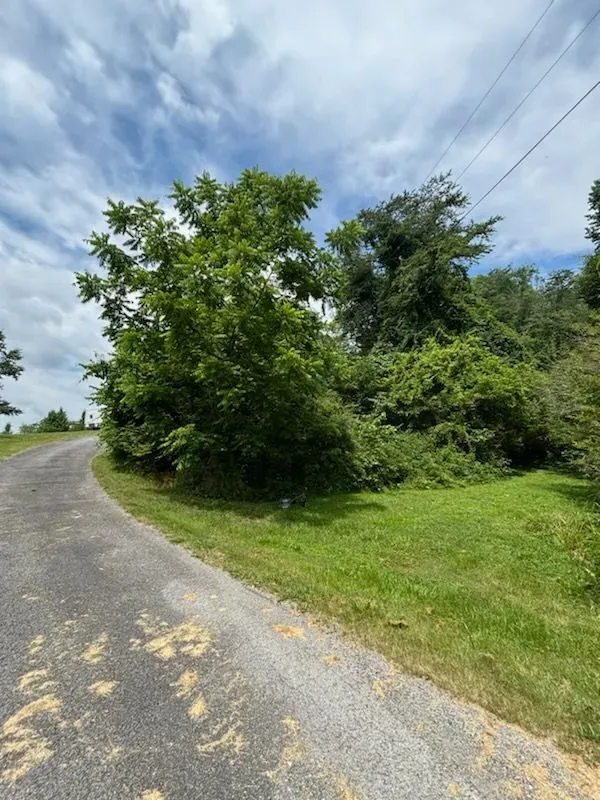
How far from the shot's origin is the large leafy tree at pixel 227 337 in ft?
28.7

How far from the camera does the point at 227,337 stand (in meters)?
9.00

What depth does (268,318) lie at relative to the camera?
8.73 metres

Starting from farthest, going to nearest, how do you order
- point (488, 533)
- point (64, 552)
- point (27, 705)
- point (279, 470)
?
point (279, 470) → point (488, 533) → point (64, 552) → point (27, 705)

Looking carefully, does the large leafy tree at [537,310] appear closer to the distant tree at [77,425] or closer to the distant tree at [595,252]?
the distant tree at [595,252]

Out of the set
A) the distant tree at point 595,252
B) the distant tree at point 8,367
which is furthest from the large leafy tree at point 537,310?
the distant tree at point 8,367

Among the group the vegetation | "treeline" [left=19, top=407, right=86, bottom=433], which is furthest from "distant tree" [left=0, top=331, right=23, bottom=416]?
the vegetation

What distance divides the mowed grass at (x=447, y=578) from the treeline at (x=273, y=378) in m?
1.58

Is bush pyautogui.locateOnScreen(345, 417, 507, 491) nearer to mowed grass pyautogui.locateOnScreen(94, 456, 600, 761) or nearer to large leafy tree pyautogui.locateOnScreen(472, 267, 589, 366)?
mowed grass pyautogui.locateOnScreen(94, 456, 600, 761)

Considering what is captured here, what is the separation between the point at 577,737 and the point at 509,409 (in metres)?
15.8

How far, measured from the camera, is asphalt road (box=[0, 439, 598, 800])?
79.5 inches

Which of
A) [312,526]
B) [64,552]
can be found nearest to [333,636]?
[64,552]

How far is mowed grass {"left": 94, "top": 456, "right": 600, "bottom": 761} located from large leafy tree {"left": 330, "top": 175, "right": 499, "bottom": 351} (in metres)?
→ 12.8

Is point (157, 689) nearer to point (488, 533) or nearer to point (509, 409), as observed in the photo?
point (488, 533)

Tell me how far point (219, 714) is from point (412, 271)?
2140 cm
